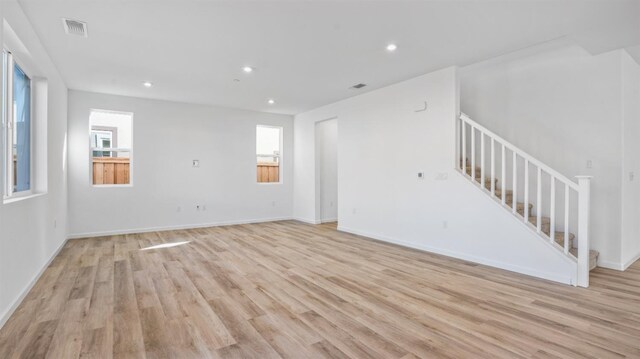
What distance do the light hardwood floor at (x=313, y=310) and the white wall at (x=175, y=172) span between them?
5.92 ft

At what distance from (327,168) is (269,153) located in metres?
1.58

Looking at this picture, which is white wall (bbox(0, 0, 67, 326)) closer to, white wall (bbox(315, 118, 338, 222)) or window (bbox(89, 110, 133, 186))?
window (bbox(89, 110, 133, 186))

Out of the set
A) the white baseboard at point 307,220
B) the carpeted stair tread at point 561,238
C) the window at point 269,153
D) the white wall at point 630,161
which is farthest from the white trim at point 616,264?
the window at point 269,153

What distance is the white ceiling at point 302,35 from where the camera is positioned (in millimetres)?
2832

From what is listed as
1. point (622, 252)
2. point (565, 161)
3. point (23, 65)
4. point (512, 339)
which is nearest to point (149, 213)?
point (23, 65)

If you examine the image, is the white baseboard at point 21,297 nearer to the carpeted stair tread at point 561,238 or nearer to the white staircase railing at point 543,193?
the white staircase railing at point 543,193

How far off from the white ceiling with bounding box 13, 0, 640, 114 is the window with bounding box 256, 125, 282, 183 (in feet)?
9.79

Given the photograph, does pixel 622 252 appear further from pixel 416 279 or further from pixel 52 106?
pixel 52 106

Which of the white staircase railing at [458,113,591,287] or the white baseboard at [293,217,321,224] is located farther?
the white baseboard at [293,217,321,224]

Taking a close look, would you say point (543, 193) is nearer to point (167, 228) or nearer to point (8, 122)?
point (8, 122)

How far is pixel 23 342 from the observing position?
214 cm

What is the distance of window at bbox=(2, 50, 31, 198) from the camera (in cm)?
294

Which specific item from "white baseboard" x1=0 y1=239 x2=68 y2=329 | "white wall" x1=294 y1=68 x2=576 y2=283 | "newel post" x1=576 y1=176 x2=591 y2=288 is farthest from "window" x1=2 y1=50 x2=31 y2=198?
"newel post" x1=576 y1=176 x2=591 y2=288

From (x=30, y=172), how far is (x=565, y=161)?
6.65 meters
